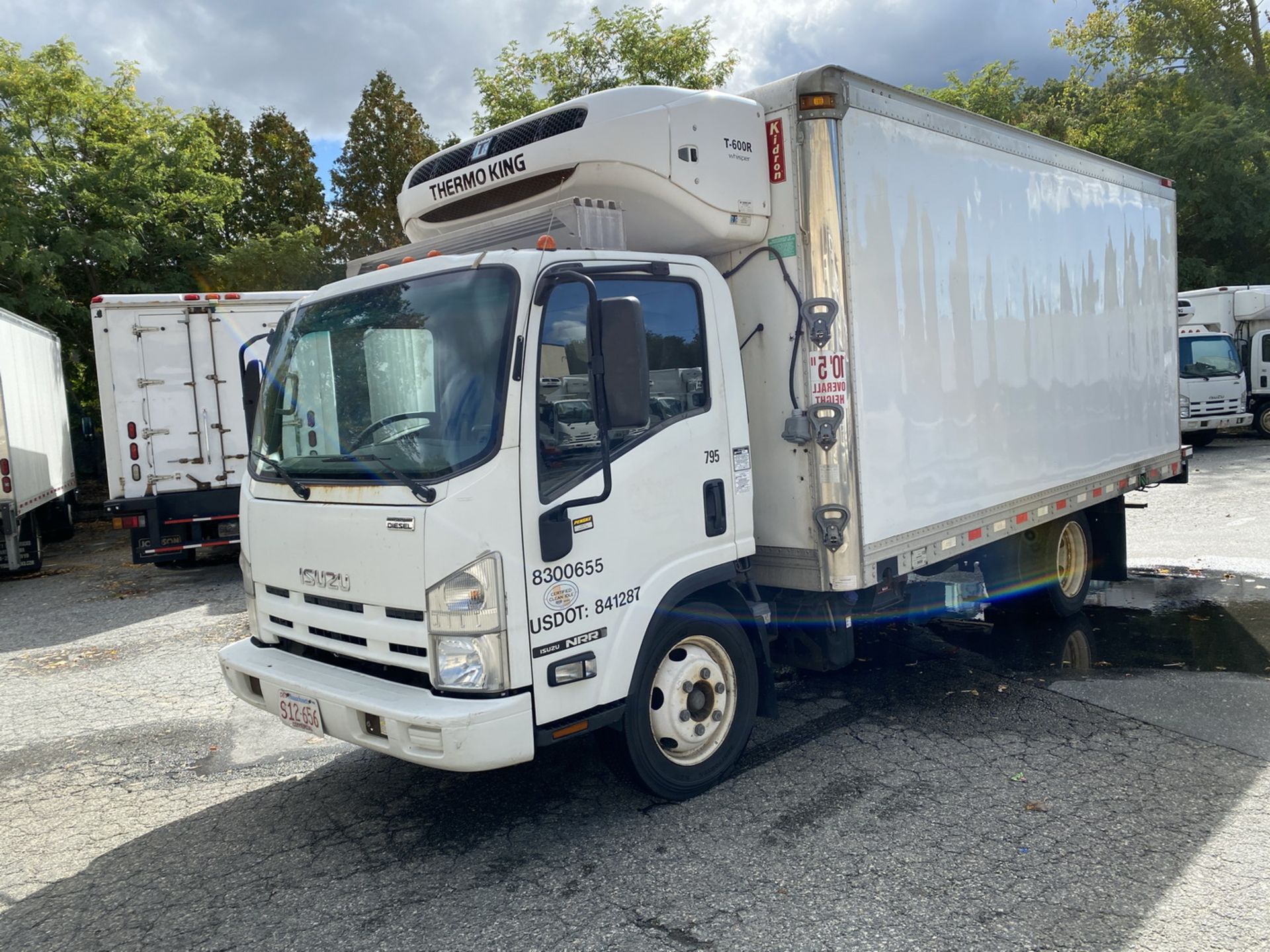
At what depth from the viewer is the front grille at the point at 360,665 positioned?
395 centimetres

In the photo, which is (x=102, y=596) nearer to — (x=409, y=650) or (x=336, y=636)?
(x=336, y=636)

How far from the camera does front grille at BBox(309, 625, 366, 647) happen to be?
410cm

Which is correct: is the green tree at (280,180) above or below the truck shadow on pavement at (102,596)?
above

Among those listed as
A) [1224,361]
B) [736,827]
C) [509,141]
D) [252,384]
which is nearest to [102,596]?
[252,384]

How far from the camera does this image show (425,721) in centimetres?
364

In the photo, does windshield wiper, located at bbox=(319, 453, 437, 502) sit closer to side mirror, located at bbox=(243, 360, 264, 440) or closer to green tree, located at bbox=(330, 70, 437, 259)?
side mirror, located at bbox=(243, 360, 264, 440)

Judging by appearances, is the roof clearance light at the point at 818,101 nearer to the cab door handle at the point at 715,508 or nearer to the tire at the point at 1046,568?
the cab door handle at the point at 715,508

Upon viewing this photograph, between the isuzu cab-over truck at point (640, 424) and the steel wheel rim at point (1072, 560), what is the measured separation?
1915mm

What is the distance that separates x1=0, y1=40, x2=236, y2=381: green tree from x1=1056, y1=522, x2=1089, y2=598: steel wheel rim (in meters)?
18.5

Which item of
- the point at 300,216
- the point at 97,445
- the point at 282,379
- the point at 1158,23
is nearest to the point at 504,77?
the point at 300,216

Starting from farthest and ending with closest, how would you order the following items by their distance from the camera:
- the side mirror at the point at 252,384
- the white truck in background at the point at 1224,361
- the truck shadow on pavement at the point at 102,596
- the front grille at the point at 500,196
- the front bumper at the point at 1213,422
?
the white truck in background at the point at 1224,361, the front bumper at the point at 1213,422, the truck shadow on pavement at the point at 102,596, the side mirror at the point at 252,384, the front grille at the point at 500,196

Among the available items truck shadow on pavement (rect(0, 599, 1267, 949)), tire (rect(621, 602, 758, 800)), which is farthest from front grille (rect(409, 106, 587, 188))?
truck shadow on pavement (rect(0, 599, 1267, 949))

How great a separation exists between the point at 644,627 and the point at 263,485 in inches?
75.6

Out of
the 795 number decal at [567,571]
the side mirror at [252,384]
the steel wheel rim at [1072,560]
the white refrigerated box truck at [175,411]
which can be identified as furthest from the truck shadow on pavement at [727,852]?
the white refrigerated box truck at [175,411]
